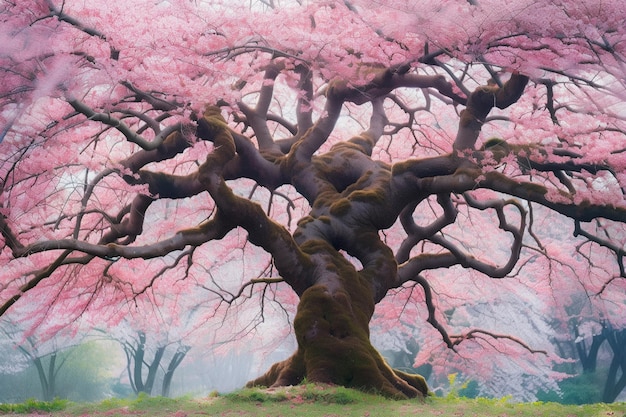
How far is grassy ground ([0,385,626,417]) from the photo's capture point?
5.43 m

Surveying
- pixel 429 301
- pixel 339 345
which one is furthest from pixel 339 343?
pixel 429 301

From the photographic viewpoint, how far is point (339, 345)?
21.5ft

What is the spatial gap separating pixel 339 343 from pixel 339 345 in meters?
0.02

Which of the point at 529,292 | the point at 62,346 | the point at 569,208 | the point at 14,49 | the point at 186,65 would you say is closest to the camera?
the point at 14,49

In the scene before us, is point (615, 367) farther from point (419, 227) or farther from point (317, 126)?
point (317, 126)

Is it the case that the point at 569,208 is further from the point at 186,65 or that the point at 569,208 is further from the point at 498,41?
the point at 186,65

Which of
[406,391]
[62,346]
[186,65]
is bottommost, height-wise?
[406,391]

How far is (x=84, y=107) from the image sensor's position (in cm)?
591

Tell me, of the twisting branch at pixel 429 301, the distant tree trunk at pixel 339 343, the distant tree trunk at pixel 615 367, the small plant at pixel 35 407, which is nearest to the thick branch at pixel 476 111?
the distant tree trunk at pixel 339 343

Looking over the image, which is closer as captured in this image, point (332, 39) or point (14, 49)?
point (14, 49)

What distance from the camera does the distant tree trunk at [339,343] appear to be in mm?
6461

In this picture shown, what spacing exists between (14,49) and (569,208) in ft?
20.0

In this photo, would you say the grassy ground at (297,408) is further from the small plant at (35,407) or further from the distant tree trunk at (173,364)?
the distant tree trunk at (173,364)

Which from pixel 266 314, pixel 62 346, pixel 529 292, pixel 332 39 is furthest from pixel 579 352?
pixel 62 346
